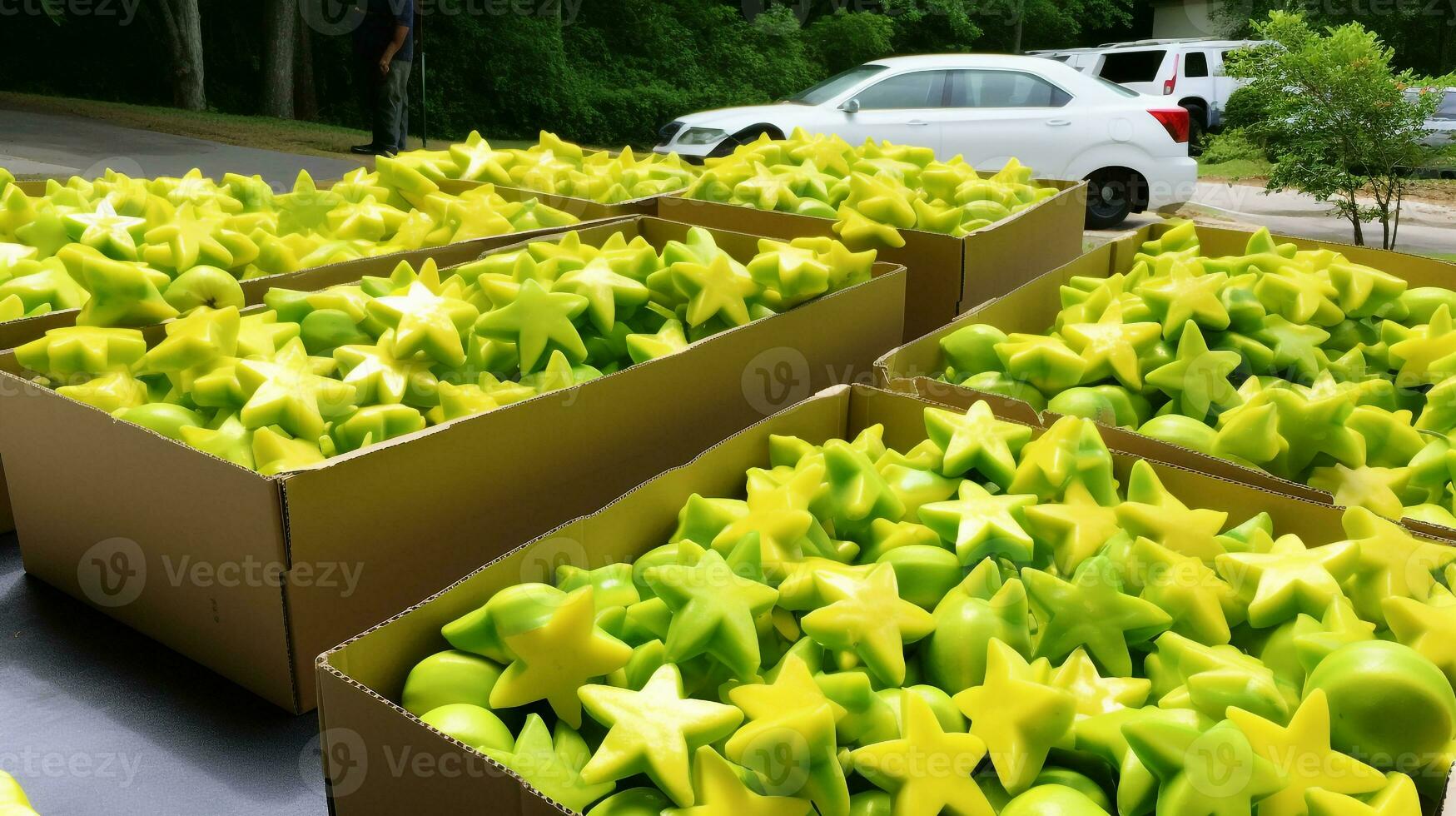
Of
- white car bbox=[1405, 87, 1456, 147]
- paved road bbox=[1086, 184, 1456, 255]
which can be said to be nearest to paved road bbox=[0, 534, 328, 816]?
paved road bbox=[1086, 184, 1456, 255]

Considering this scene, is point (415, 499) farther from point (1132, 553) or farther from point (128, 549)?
point (1132, 553)

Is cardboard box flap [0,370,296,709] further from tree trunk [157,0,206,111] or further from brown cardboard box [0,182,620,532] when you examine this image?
tree trunk [157,0,206,111]

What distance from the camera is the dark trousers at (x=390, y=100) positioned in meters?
6.24

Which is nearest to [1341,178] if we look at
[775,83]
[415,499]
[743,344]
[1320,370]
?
[1320,370]

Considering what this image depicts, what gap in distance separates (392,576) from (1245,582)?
3.29 ft

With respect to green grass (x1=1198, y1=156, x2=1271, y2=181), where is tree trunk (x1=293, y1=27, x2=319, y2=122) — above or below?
above

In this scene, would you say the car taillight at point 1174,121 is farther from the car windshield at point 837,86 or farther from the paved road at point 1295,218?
the car windshield at point 837,86

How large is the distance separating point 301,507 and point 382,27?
5.48 metres

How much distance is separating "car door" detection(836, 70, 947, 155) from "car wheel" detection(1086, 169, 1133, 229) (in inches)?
56.1

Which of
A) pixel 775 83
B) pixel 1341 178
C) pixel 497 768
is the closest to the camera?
pixel 497 768

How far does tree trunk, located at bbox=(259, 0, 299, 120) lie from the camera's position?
13.0 metres

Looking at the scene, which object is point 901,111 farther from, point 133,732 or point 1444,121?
point 1444,121

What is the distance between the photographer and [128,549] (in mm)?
1413

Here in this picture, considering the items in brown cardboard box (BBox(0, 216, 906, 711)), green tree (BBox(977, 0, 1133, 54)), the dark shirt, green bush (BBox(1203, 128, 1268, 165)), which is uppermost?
green tree (BBox(977, 0, 1133, 54))
